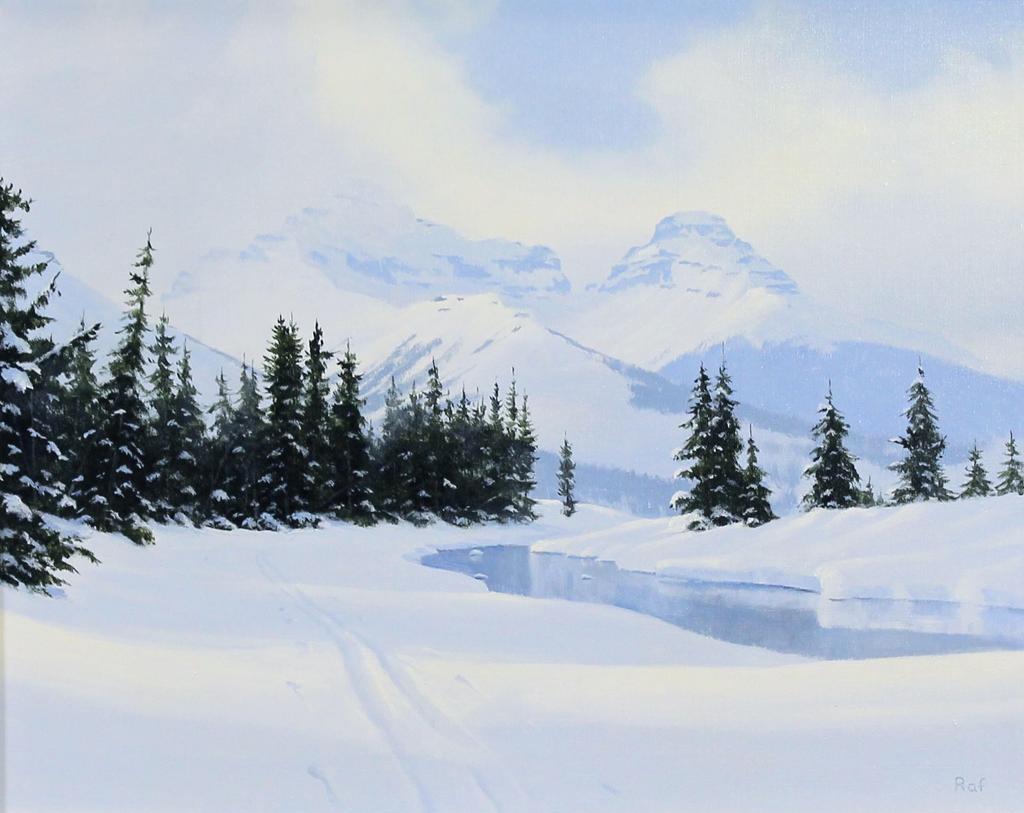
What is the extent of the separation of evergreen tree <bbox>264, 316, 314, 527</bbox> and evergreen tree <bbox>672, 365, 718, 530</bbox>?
1698 centimetres

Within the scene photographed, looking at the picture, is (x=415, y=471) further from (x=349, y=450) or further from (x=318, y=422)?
(x=318, y=422)

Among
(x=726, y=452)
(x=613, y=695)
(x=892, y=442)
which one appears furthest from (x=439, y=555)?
(x=613, y=695)

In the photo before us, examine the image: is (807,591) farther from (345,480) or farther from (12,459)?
(345,480)

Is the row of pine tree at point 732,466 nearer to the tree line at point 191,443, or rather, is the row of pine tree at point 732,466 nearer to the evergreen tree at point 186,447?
the tree line at point 191,443

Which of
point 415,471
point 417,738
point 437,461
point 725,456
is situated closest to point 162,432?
point 415,471

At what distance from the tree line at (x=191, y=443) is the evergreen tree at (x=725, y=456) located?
1765cm

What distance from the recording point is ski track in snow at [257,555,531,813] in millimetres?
5875

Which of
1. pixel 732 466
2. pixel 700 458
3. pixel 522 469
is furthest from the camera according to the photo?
pixel 522 469

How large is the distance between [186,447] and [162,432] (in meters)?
2.82

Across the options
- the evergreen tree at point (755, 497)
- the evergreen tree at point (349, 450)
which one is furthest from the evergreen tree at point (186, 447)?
the evergreen tree at point (755, 497)

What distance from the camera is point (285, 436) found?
136ft

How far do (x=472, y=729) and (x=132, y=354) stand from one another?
2580 centimetres

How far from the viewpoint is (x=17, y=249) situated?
14523 millimetres
